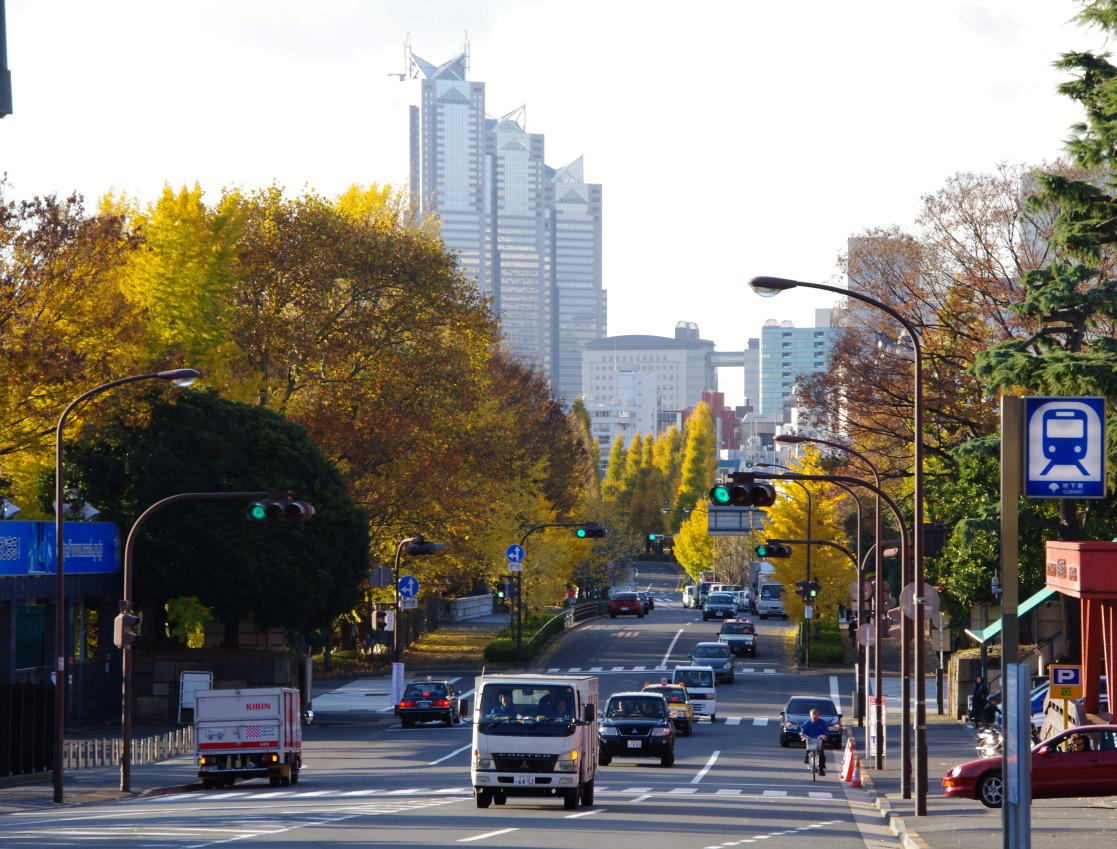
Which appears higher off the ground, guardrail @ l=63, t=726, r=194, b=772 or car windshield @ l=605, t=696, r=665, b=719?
car windshield @ l=605, t=696, r=665, b=719

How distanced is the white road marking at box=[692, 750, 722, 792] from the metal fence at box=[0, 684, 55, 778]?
14.2m

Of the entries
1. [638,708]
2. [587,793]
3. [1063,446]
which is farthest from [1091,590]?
[1063,446]

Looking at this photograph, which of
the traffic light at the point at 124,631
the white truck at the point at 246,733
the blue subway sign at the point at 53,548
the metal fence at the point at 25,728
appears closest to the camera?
the white truck at the point at 246,733

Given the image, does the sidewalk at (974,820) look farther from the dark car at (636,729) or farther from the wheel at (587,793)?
the wheel at (587,793)

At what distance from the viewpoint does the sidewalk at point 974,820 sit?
21781mm

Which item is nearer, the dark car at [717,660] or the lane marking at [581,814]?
the lane marking at [581,814]

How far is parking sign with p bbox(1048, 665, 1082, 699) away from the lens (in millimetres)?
34094

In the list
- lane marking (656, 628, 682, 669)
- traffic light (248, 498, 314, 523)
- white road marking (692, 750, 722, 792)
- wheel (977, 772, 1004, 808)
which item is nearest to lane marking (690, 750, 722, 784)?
white road marking (692, 750, 722, 792)

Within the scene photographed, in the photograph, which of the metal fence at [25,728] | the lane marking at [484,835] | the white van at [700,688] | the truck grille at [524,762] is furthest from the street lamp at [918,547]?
the white van at [700,688]

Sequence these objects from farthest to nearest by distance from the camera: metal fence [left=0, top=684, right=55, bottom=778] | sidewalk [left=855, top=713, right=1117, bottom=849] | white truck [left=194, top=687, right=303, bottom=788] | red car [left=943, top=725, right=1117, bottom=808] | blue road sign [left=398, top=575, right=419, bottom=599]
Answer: blue road sign [left=398, top=575, right=419, bottom=599] < metal fence [left=0, top=684, right=55, bottom=778] < white truck [left=194, top=687, right=303, bottom=788] < red car [left=943, top=725, right=1117, bottom=808] < sidewalk [left=855, top=713, right=1117, bottom=849]

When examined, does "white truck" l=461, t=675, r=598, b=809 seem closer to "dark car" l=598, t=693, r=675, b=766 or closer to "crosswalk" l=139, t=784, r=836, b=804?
"crosswalk" l=139, t=784, r=836, b=804

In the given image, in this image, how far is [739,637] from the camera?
79.3 m

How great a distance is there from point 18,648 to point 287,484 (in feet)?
34.8

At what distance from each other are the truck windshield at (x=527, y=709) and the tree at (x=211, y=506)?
80.8ft
